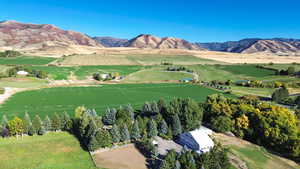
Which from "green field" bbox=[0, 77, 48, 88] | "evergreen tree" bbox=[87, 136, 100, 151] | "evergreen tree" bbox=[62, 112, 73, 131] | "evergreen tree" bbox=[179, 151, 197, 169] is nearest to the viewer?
"evergreen tree" bbox=[179, 151, 197, 169]

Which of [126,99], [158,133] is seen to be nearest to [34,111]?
[126,99]

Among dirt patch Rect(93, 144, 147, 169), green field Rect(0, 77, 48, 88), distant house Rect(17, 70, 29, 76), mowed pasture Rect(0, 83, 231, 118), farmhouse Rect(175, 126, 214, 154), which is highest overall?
distant house Rect(17, 70, 29, 76)

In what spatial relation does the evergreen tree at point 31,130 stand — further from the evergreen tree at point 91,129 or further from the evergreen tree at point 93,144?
the evergreen tree at point 93,144

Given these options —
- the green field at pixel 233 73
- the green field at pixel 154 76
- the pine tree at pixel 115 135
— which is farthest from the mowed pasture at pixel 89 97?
the green field at pixel 233 73

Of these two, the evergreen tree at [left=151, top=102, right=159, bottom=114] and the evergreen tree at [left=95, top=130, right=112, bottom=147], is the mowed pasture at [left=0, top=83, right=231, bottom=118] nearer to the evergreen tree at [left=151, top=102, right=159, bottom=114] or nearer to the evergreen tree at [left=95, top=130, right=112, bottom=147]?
the evergreen tree at [left=151, top=102, right=159, bottom=114]

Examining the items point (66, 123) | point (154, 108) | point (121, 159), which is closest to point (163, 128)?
point (154, 108)

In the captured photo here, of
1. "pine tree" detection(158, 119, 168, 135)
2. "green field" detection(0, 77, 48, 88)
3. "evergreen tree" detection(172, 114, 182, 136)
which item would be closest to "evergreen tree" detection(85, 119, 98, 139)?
"pine tree" detection(158, 119, 168, 135)
